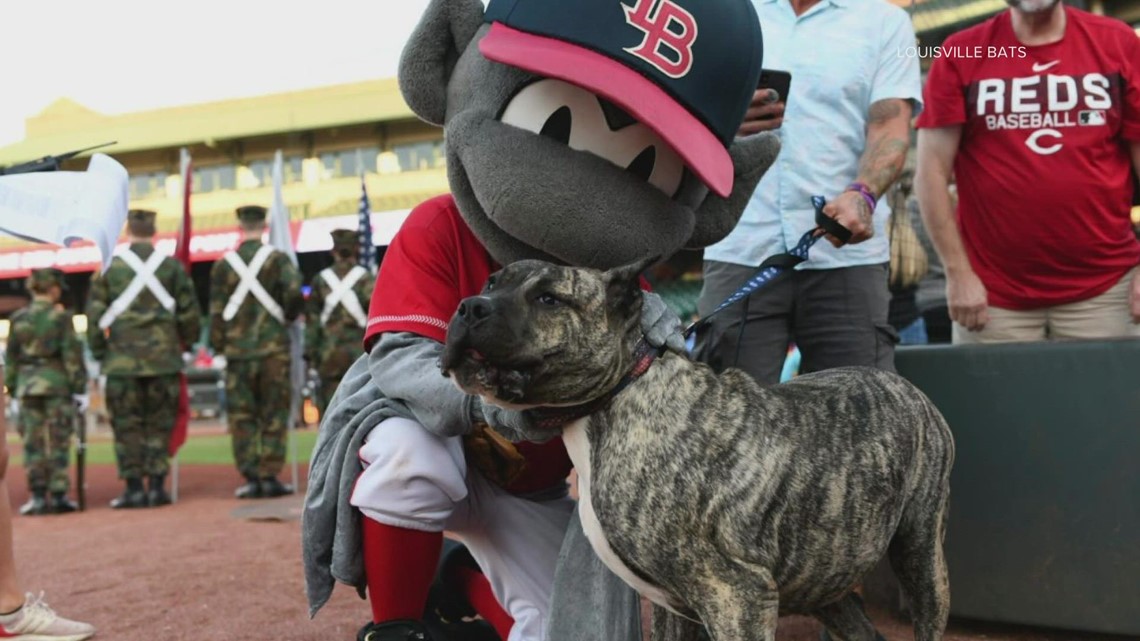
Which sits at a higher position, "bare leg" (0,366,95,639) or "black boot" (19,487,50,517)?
"bare leg" (0,366,95,639)

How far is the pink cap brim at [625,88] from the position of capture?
2.15 meters

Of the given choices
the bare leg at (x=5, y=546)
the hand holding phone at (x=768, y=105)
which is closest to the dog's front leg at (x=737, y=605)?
the hand holding phone at (x=768, y=105)

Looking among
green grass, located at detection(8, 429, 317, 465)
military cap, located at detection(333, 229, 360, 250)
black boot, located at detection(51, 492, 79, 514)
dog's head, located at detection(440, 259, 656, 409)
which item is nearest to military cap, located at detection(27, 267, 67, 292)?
black boot, located at detection(51, 492, 79, 514)

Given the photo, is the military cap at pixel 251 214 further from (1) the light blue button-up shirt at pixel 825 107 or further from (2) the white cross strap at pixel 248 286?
(1) the light blue button-up shirt at pixel 825 107

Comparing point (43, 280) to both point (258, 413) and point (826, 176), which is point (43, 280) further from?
point (826, 176)

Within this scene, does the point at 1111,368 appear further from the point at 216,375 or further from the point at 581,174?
the point at 216,375

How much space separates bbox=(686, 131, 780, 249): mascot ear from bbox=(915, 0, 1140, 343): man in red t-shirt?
1176mm

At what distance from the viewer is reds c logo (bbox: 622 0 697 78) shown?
2.23 m

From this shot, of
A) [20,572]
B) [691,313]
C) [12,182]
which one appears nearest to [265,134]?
[691,313]

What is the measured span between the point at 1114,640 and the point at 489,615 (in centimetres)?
187

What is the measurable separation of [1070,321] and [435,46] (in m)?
2.36

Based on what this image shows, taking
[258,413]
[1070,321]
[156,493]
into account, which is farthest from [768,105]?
[156,493]

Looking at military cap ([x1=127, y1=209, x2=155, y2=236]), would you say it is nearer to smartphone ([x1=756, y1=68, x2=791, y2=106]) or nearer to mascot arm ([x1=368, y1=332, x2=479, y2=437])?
mascot arm ([x1=368, y1=332, x2=479, y2=437])

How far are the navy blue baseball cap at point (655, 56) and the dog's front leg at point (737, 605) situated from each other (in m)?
0.82
